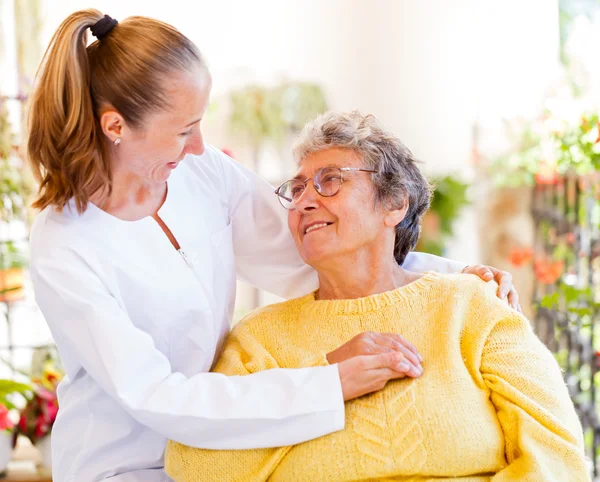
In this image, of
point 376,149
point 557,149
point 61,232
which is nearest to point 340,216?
point 376,149

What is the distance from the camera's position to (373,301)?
186cm

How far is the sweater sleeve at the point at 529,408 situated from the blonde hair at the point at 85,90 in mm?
890

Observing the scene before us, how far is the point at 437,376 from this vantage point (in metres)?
1.70

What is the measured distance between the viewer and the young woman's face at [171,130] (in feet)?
5.38

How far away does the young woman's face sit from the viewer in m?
1.64

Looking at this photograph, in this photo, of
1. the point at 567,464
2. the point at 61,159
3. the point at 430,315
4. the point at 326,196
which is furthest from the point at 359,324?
the point at 61,159

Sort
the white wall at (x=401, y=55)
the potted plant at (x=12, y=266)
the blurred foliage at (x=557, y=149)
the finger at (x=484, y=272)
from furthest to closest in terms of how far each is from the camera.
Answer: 1. the white wall at (x=401, y=55)
2. the potted plant at (x=12, y=266)
3. the blurred foliage at (x=557, y=149)
4. the finger at (x=484, y=272)

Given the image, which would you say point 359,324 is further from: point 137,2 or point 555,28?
point 137,2

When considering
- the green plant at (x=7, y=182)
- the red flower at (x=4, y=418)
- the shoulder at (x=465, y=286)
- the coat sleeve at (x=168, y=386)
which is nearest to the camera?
the coat sleeve at (x=168, y=386)

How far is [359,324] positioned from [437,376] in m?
0.22

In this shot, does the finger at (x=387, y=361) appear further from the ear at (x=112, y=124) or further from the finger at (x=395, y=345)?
the ear at (x=112, y=124)

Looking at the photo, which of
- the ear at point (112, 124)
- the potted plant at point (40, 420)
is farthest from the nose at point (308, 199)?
the potted plant at point (40, 420)

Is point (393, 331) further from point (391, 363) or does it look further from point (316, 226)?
point (316, 226)

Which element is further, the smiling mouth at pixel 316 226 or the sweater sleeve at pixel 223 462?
the smiling mouth at pixel 316 226
